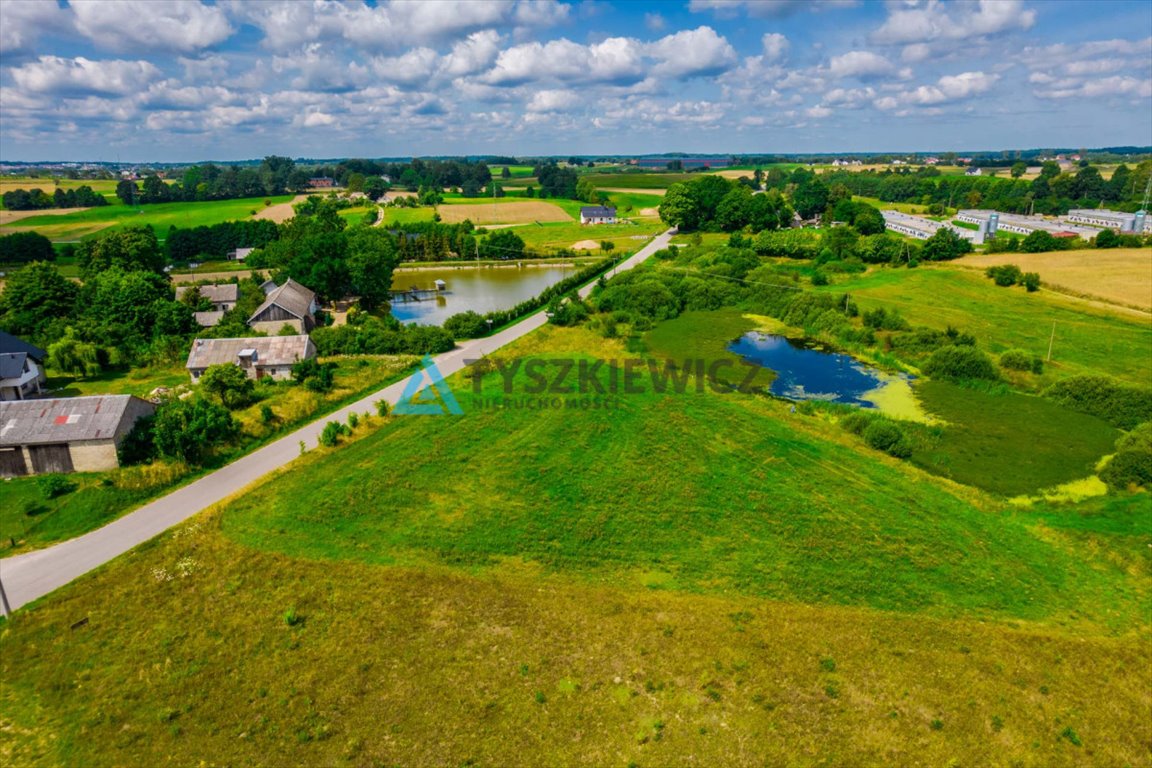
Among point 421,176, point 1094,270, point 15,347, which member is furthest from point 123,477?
point 421,176

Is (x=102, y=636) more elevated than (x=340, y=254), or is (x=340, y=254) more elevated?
(x=340, y=254)

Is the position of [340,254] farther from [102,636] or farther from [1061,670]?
[1061,670]

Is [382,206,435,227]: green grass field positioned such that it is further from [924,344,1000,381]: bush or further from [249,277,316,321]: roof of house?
[924,344,1000,381]: bush

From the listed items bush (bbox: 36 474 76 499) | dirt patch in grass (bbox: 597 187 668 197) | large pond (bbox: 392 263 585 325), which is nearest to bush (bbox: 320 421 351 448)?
bush (bbox: 36 474 76 499)

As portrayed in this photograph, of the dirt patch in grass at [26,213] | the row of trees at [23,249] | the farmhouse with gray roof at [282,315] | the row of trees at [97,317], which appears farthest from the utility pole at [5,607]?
the dirt patch in grass at [26,213]

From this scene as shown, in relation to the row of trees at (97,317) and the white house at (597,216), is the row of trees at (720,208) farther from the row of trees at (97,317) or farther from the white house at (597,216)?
the row of trees at (97,317)

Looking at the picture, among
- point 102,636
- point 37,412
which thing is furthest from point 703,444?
point 37,412
